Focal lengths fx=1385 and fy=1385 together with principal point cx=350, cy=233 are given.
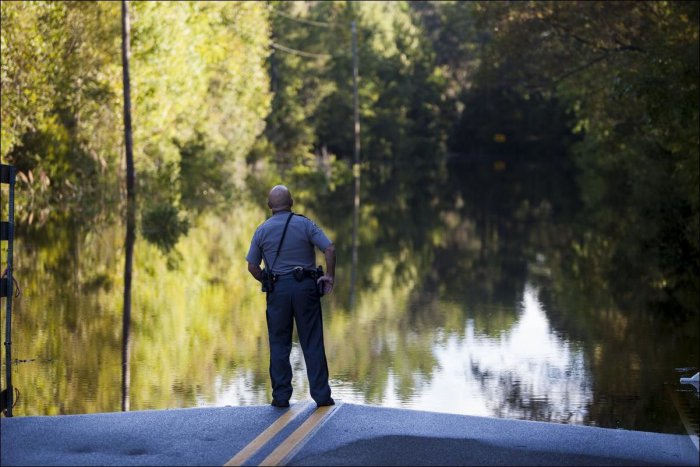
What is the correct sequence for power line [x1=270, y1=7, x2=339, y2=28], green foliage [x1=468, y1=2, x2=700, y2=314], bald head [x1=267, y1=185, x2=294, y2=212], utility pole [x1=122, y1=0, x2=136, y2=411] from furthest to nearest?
power line [x1=270, y1=7, x2=339, y2=28] → utility pole [x1=122, y1=0, x2=136, y2=411] → green foliage [x1=468, y1=2, x2=700, y2=314] → bald head [x1=267, y1=185, x2=294, y2=212]

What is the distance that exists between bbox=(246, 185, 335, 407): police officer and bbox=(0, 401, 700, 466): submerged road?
0.84ft

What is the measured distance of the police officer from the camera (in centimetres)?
1048

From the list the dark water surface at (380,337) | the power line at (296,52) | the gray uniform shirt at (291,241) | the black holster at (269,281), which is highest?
the power line at (296,52)

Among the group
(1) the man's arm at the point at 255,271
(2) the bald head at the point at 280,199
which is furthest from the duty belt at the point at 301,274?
(2) the bald head at the point at 280,199

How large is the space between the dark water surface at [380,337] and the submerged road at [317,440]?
4.85 feet

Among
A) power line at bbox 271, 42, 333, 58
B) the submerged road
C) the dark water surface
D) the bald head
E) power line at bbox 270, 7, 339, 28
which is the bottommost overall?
the dark water surface

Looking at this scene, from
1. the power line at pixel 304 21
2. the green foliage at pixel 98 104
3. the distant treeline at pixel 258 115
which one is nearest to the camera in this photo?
the distant treeline at pixel 258 115

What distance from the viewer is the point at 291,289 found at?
34.3 ft

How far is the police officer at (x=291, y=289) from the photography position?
10.5 metres

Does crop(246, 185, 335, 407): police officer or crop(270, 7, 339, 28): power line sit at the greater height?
crop(270, 7, 339, 28): power line

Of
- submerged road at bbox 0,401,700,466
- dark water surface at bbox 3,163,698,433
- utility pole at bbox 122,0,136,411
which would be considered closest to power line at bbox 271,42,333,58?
utility pole at bbox 122,0,136,411

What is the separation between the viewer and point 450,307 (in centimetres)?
1934

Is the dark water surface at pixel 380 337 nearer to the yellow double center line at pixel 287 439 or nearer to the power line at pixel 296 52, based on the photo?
the yellow double center line at pixel 287 439

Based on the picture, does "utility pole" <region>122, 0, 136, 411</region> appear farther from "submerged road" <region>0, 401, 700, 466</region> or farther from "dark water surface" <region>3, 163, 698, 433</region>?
"submerged road" <region>0, 401, 700, 466</region>
